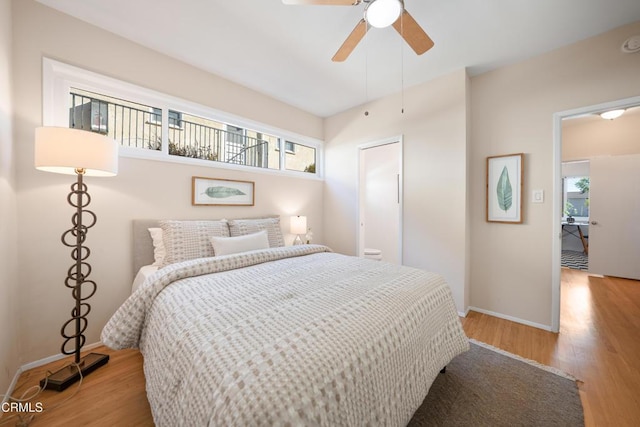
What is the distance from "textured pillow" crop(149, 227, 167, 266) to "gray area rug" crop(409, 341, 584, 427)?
90.4 inches

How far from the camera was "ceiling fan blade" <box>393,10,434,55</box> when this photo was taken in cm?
158

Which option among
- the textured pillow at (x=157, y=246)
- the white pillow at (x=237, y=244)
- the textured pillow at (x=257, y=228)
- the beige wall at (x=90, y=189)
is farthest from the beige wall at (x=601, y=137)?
the textured pillow at (x=157, y=246)

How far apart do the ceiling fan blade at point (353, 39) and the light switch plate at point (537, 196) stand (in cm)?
234

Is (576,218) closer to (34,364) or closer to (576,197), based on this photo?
(576,197)

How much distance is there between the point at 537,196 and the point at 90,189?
422 cm

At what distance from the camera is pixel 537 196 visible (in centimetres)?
247

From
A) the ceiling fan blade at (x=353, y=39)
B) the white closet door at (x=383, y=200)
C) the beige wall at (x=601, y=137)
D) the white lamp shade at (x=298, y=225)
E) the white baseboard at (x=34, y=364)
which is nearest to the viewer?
the white baseboard at (x=34, y=364)

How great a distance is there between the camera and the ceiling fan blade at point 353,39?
5.46ft

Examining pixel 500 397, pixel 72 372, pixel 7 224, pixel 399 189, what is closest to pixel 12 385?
pixel 72 372

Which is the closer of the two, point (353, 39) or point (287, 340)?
point (287, 340)

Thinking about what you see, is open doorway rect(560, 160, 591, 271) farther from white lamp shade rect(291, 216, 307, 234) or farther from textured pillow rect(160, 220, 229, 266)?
textured pillow rect(160, 220, 229, 266)

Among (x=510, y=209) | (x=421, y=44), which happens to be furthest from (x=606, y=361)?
(x=421, y=44)

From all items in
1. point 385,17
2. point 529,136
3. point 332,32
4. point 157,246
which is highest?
point 332,32

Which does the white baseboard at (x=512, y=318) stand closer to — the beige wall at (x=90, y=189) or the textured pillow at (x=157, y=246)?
the beige wall at (x=90, y=189)
